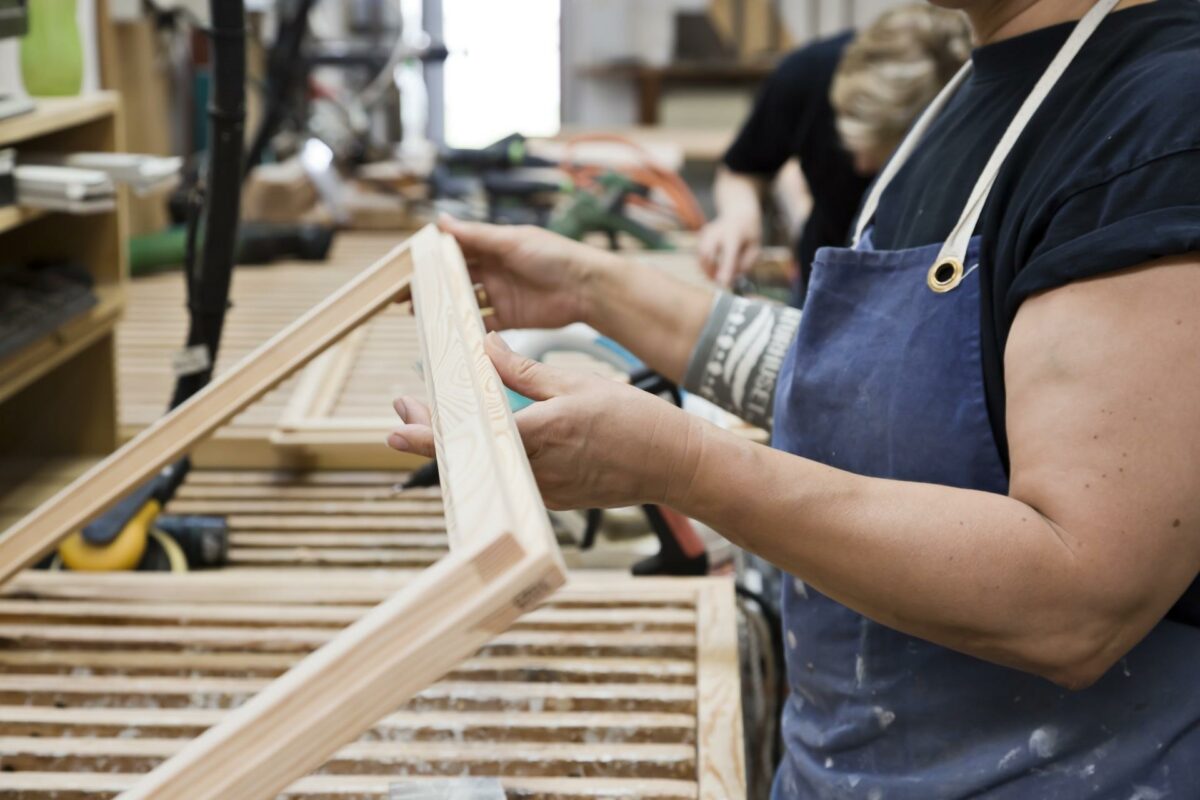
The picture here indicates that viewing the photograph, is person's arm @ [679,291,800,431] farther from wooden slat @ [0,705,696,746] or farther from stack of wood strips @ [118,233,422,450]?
stack of wood strips @ [118,233,422,450]

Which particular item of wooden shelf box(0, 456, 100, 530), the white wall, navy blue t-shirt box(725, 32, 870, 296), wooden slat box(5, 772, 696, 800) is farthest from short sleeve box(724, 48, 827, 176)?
the white wall

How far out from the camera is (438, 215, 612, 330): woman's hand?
49.8 inches

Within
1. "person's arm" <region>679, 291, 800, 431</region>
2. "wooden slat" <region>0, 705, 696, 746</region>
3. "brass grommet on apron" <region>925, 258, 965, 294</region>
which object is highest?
"brass grommet on apron" <region>925, 258, 965, 294</region>

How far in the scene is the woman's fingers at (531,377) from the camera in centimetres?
77

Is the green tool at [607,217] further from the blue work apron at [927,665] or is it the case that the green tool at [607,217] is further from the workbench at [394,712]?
the blue work apron at [927,665]

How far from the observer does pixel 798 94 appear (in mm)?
2600

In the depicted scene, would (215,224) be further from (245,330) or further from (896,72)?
(896,72)

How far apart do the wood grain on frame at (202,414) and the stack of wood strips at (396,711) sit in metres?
0.12

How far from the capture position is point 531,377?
79 cm

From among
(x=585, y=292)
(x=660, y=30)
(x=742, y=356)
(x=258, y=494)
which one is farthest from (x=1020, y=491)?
(x=660, y=30)

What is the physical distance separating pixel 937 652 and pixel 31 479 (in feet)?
4.66

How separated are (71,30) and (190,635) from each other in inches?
40.6

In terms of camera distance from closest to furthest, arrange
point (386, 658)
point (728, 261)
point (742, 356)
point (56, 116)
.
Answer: point (386, 658) < point (742, 356) < point (56, 116) < point (728, 261)

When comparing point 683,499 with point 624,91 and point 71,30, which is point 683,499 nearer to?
point 71,30
